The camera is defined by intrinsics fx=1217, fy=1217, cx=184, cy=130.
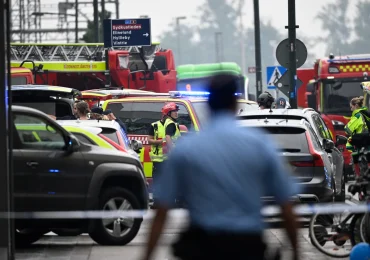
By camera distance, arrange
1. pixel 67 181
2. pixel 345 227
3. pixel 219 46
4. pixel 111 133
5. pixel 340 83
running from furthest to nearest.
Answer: pixel 219 46 < pixel 340 83 < pixel 111 133 < pixel 67 181 < pixel 345 227

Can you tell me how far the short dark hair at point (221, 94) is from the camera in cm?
563

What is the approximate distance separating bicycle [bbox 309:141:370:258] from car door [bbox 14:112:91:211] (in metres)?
2.30

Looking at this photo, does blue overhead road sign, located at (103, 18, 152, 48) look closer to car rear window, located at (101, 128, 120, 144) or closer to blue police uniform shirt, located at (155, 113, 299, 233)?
car rear window, located at (101, 128, 120, 144)

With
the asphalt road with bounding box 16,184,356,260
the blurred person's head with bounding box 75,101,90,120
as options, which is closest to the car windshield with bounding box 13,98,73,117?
the blurred person's head with bounding box 75,101,90,120

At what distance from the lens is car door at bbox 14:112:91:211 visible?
11.4 metres

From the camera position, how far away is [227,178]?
5488 millimetres

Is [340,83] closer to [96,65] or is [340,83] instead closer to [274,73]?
[274,73]

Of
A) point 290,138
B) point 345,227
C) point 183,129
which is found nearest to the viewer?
point 345,227

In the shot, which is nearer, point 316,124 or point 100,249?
point 100,249

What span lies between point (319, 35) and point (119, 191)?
23336 millimetres

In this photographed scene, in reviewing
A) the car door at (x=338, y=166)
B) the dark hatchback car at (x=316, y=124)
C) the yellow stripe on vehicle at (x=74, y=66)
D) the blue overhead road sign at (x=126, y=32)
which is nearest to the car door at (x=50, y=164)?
the dark hatchback car at (x=316, y=124)

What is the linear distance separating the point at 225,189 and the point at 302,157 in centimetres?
885

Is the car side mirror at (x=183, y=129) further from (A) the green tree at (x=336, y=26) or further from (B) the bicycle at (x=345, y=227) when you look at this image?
(A) the green tree at (x=336, y=26)

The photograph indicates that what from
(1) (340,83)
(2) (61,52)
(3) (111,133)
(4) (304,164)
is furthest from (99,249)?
(2) (61,52)
